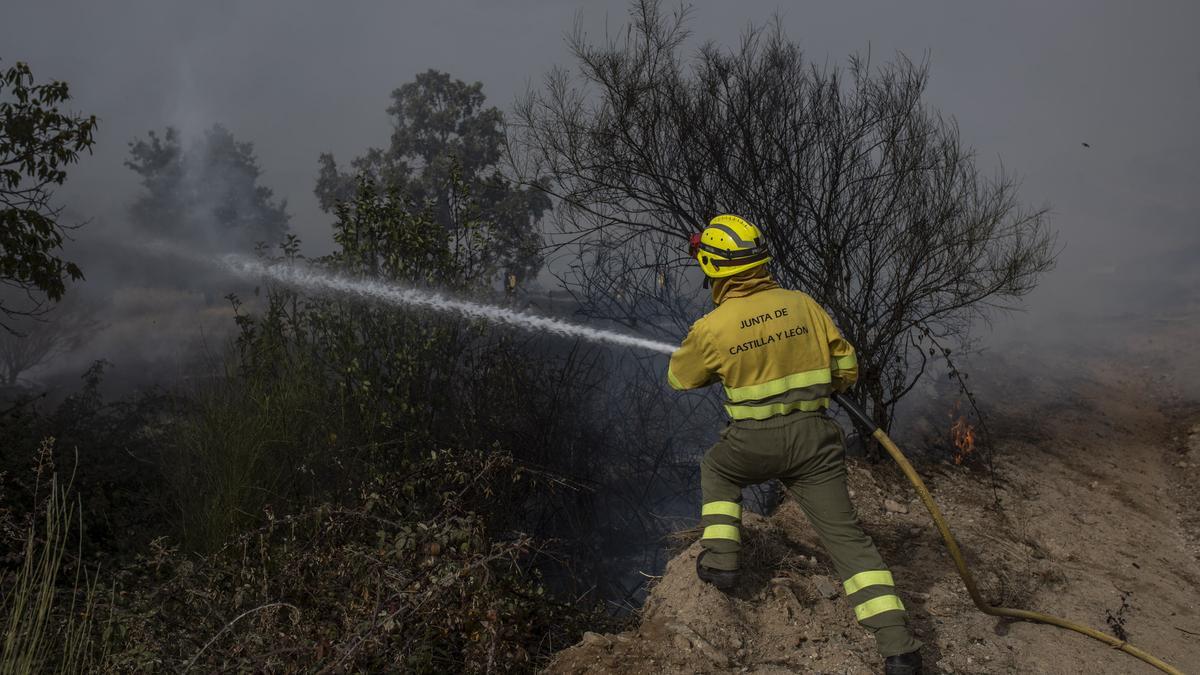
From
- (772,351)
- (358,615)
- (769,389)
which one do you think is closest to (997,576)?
(769,389)

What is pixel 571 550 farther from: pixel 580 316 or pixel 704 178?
pixel 704 178

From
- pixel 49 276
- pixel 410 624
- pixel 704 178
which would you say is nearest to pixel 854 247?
pixel 704 178

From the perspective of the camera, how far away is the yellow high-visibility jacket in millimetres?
3980

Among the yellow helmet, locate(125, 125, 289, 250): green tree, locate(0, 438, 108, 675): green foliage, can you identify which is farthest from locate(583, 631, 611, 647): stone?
locate(125, 125, 289, 250): green tree

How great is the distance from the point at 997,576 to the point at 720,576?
2.16 m

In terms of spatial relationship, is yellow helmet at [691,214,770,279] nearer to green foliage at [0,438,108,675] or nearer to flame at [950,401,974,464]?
green foliage at [0,438,108,675]

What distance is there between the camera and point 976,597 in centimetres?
436

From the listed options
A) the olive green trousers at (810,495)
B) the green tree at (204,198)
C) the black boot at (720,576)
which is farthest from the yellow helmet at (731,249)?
the green tree at (204,198)

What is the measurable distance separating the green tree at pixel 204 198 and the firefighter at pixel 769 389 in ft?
118

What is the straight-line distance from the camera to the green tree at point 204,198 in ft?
120

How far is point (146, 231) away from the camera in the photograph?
117 ft

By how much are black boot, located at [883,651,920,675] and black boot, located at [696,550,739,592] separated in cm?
79

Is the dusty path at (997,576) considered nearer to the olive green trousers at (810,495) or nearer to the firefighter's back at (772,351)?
the olive green trousers at (810,495)

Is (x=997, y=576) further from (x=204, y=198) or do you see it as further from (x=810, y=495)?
(x=204, y=198)
